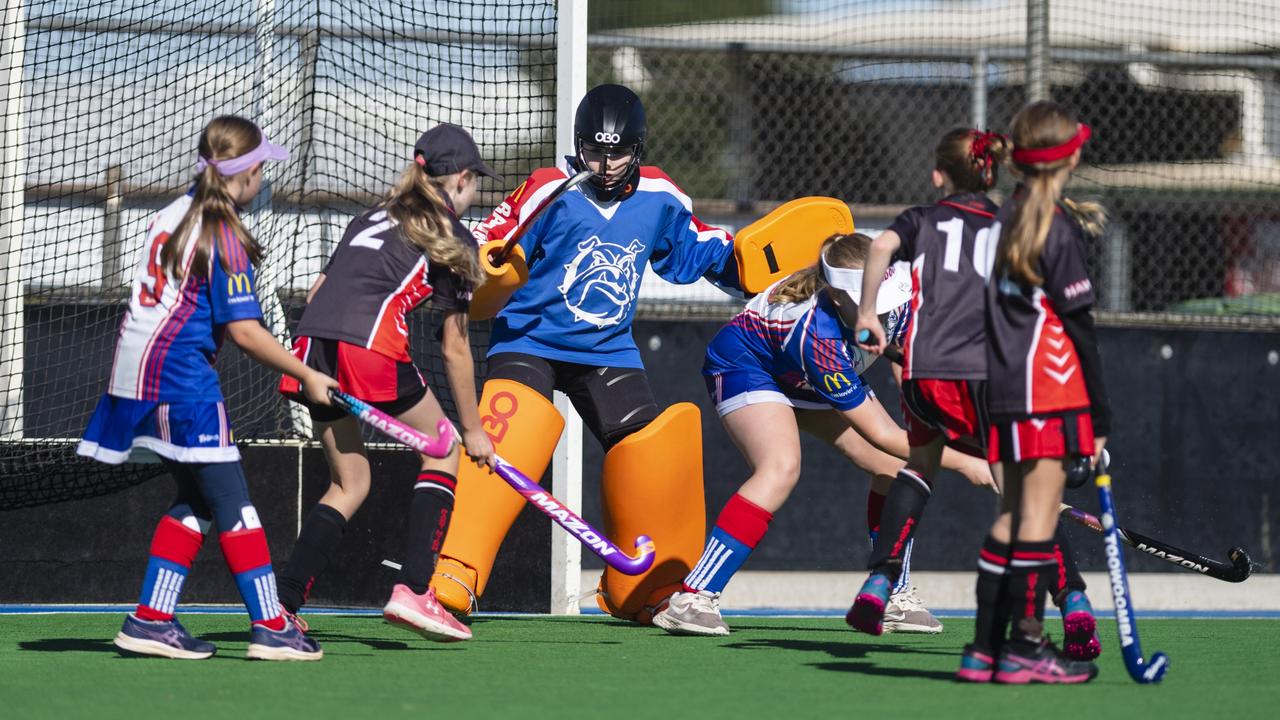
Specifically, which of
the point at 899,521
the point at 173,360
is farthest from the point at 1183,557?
the point at 173,360

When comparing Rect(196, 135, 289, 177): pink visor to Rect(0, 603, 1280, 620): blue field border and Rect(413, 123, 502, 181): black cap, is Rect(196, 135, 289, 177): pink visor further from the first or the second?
Rect(0, 603, 1280, 620): blue field border

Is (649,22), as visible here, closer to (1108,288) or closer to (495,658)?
(1108,288)

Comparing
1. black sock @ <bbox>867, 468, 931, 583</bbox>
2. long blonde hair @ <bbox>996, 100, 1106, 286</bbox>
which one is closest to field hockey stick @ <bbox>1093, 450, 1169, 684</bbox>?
long blonde hair @ <bbox>996, 100, 1106, 286</bbox>

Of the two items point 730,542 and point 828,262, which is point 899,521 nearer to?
point 730,542

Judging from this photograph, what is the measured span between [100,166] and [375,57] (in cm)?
122

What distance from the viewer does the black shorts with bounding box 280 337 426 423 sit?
4238 mm

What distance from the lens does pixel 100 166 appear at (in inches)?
264

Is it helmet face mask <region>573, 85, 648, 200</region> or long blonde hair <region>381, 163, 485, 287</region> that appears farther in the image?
helmet face mask <region>573, 85, 648, 200</region>

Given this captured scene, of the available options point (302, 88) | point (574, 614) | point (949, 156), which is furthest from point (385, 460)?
point (949, 156)

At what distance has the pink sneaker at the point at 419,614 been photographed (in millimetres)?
4215

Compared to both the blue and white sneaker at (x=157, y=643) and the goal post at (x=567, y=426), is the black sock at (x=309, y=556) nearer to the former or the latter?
the blue and white sneaker at (x=157, y=643)

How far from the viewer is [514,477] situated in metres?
4.43

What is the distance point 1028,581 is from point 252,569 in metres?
1.81

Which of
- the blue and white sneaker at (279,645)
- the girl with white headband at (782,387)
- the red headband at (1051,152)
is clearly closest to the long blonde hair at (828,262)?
the girl with white headband at (782,387)
